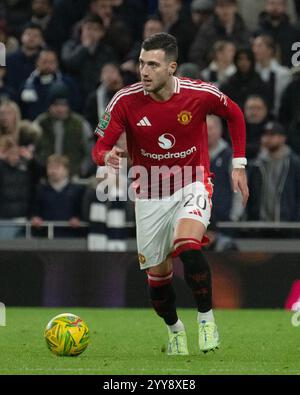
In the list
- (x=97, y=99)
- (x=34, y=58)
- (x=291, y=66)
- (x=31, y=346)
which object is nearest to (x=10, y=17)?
(x=34, y=58)

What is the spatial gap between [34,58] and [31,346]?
7.17 meters

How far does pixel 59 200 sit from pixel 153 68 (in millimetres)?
5516

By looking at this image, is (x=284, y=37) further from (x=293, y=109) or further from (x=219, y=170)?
(x=219, y=170)

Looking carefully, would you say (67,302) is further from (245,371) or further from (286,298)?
(245,371)

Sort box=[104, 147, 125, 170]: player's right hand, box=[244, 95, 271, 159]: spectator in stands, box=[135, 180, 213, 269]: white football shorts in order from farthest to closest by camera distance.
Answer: box=[244, 95, 271, 159]: spectator in stands, box=[135, 180, 213, 269]: white football shorts, box=[104, 147, 125, 170]: player's right hand

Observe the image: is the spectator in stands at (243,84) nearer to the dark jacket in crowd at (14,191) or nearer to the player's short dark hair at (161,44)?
Result: the dark jacket in crowd at (14,191)

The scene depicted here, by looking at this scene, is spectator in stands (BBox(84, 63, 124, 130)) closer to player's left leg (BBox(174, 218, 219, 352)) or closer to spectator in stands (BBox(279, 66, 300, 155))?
spectator in stands (BBox(279, 66, 300, 155))

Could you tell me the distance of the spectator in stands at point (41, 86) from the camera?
16.2 meters

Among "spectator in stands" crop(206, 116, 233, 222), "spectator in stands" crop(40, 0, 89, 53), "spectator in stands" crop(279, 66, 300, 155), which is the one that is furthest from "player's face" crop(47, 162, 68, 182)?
"spectator in stands" crop(40, 0, 89, 53)

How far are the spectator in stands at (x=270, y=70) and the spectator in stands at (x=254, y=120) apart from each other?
1.20 ft

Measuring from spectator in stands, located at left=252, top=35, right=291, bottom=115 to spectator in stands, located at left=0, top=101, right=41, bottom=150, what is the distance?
2.85m

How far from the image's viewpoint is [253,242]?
1477 centimetres

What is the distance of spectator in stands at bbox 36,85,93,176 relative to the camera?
50.9 feet

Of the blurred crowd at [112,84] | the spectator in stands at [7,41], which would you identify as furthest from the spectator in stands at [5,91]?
the spectator in stands at [7,41]
